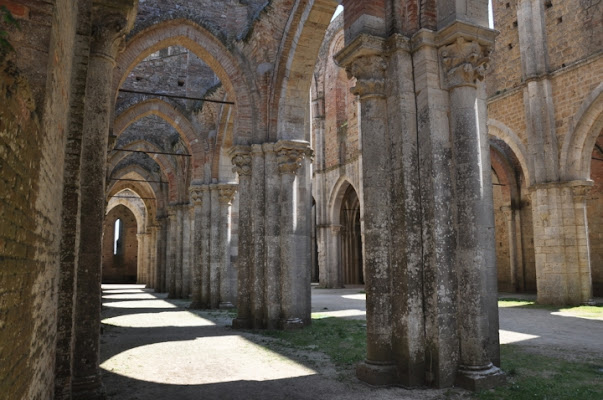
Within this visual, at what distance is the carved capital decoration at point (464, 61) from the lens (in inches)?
204

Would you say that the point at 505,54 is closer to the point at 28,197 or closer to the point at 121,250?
the point at 28,197

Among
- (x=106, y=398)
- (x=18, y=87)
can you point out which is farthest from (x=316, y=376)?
(x=18, y=87)

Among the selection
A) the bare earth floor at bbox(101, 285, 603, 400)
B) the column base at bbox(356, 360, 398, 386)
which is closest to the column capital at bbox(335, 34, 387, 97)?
the column base at bbox(356, 360, 398, 386)

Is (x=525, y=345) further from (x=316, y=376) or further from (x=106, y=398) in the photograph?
(x=106, y=398)

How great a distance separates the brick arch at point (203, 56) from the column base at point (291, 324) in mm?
3939

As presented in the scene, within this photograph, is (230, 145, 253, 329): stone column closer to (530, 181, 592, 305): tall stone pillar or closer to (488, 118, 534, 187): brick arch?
(530, 181, 592, 305): tall stone pillar

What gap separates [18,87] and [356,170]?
20081mm

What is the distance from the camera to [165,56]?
54.1ft

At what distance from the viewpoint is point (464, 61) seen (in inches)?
204


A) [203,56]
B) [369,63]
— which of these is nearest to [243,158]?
[203,56]

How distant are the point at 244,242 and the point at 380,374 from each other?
17.9ft

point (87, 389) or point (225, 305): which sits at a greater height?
point (87, 389)

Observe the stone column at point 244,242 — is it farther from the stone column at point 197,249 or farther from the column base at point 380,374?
the column base at point 380,374

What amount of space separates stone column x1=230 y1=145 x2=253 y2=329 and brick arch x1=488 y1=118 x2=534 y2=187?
9.32 m
